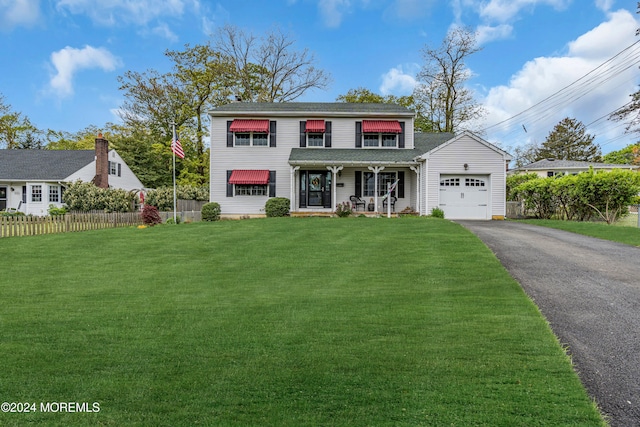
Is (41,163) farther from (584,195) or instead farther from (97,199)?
(584,195)

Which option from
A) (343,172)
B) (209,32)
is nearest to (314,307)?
(343,172)

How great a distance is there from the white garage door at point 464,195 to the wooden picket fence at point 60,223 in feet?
48.1

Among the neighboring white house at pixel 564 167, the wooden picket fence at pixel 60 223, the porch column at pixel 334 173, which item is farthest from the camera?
the neighboring white house at pixel 564 167

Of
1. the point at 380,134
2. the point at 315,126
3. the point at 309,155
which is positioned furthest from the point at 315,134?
the point at 380,134

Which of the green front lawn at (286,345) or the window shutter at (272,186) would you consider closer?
the green front lawn at (286,345)

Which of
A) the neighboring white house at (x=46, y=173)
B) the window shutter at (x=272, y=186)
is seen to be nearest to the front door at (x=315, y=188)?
the window shutter at (x=272, y=186)

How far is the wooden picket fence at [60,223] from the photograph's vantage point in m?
13.3

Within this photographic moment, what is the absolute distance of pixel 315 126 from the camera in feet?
69.7

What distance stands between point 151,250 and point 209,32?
28.3m

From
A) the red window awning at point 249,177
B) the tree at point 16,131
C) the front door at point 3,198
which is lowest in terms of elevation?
the front door at point 3,198

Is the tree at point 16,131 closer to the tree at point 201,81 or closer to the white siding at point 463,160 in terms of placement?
the tree at point 201,81

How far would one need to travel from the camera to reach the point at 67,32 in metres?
21.8

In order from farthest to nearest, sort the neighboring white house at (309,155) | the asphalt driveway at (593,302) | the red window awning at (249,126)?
the red window awning at (249,126) < the neighboring white house at (309,155) < the asphalt driveway at (593,302)

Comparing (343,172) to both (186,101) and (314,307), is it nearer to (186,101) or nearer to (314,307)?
(314,307)
